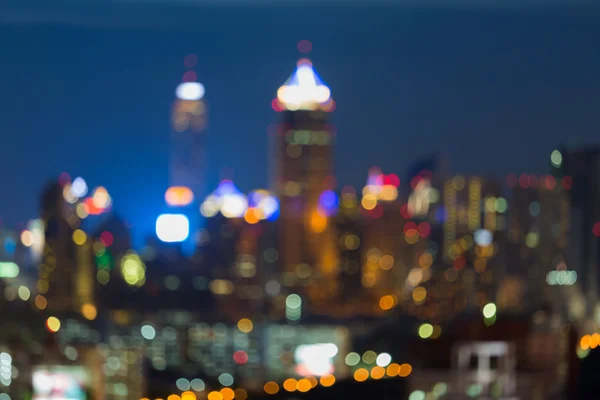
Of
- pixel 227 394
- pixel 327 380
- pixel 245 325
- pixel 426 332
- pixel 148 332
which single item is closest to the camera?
pixel 426 332

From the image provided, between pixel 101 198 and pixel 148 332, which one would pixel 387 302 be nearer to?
pixel 148 332

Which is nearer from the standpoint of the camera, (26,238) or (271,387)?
(271,387)

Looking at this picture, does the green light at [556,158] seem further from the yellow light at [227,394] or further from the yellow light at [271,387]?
the yellow light at [271,387]

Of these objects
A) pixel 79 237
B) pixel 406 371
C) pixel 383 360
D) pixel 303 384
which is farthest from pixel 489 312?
pixel 79 237

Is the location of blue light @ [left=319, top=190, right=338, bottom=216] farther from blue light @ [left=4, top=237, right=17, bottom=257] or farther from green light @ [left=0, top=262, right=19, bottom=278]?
blue light @ [left=4, top=237, right=17, bottom=257]

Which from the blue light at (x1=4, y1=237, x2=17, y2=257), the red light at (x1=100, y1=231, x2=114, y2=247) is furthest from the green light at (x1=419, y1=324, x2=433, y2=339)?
the red light at (x1=100, y1=231, x2=114, y2=247)

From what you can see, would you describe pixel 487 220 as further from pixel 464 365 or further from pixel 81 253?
pixel 464 365

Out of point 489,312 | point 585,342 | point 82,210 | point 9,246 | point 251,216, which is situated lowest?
point 585,342
